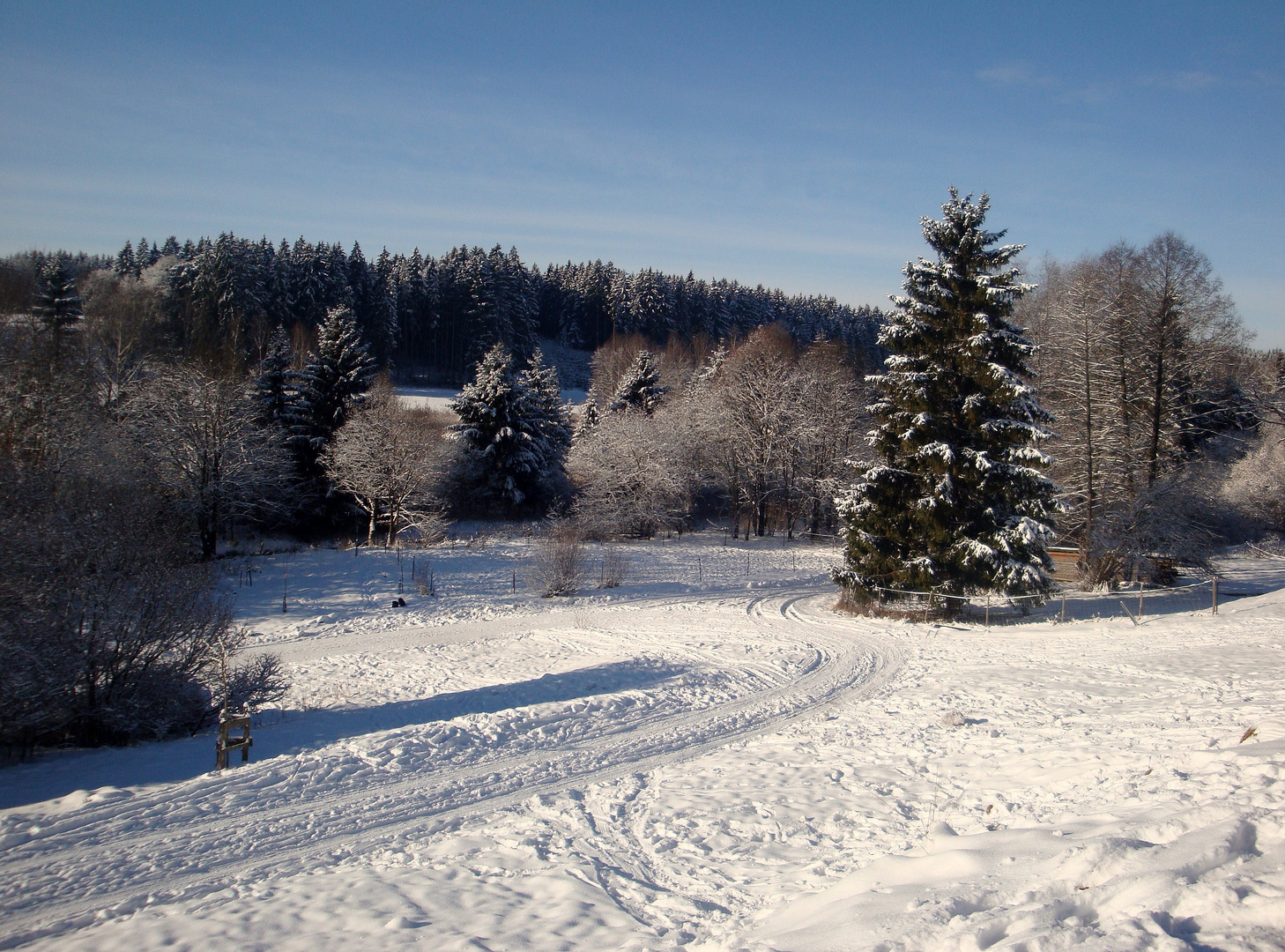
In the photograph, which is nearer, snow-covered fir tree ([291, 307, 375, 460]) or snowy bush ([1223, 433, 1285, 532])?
snowy bush ([1223, 433, 1285, 532])

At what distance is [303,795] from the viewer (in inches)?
319

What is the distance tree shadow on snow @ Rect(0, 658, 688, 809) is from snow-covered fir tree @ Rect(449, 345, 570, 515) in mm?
27382

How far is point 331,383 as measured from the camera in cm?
4078

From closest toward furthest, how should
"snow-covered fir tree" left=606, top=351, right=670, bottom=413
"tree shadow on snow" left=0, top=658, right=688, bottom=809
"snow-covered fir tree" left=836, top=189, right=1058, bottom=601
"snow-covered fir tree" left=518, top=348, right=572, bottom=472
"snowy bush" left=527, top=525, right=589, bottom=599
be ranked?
"tree shadow on snow" left=0, top=658, right=688, bottom=809 → "snow-covered fir tree" left=836, top=189, right=1058, bottom=601 → "snowy bush" left=527, top=525, right=589, bottom=599 → "snow-covered fir tree" left=518, top=348, right=572, bottom=472 → "snow-covered fir tree" left=606, top=351, right=670, bottom=413

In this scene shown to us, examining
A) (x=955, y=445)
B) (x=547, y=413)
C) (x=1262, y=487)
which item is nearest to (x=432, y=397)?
(x=547, y=413)

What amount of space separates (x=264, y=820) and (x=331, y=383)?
1468 inches

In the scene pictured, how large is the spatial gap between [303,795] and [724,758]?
17.6ft

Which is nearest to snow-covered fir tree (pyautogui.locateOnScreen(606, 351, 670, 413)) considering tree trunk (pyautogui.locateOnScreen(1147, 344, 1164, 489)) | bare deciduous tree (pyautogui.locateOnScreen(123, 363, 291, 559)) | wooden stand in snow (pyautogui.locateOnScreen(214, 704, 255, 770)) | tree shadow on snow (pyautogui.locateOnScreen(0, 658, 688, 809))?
bare deciduous tree (pyautogui.locateOnScreen(123, 363, 291, 559))

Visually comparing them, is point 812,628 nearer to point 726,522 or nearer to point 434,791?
point 434,791

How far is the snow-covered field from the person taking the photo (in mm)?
4926

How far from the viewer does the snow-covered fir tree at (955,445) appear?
66.7ft

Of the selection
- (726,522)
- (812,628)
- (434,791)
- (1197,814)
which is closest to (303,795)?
(434,791)

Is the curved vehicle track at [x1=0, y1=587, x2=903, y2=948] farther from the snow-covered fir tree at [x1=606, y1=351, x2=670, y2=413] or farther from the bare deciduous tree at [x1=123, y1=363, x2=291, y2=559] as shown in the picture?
the snow-covered fir tree at [x1=606, y1=351, x2=670, y2=413]

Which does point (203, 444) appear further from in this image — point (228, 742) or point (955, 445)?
point (955, 445)
